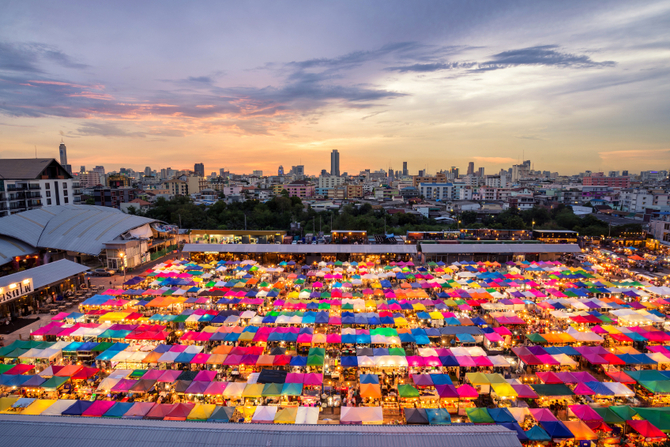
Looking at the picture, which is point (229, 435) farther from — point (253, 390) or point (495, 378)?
point (495, 378)

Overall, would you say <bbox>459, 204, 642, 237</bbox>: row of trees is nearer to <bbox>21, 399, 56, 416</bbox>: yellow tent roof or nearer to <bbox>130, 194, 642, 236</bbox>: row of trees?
<bbox>130, 194, 642, 236</bbox>: row of trees

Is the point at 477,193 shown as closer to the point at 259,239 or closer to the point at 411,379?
the point at 259,239

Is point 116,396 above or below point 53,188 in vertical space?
below

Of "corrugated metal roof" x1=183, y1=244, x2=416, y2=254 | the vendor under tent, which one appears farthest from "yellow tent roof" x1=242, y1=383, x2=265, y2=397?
"corrugated metal roof" x1=183, y1=244, x2=416, y2=254

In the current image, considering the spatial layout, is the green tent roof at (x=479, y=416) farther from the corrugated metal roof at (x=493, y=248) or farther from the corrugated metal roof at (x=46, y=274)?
the corrugated metal roof at (x=46, y=274)

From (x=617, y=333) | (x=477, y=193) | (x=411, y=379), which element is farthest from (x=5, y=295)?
(x=477, y=193)

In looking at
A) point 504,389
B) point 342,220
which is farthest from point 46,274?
point 342,220

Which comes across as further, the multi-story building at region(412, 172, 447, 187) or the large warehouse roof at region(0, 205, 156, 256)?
the multi-story building at region(412, 172, 447, 187)
